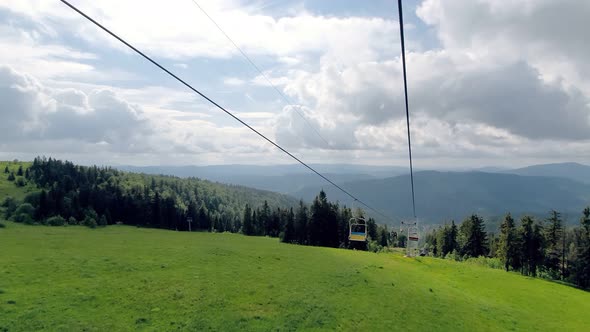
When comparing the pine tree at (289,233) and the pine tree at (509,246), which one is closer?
the pine tree at (509,246)

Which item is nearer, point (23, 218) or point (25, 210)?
point (23, 218)

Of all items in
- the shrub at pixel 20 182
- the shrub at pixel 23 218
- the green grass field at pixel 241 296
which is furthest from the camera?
the shrub at pixel 20 182

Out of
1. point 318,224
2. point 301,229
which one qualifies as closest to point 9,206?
point 301,229

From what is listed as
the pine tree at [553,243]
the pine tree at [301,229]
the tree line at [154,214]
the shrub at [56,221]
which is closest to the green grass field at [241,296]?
the pine tree at [553,243]

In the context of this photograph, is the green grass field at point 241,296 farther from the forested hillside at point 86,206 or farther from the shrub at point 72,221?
the forested hillside at point 86,206

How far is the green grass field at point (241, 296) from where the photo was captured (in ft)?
76.3

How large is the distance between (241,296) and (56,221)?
3943 inches

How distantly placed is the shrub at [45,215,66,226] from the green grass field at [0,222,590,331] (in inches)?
2638

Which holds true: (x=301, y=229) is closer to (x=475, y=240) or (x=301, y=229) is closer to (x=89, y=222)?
(x=475, y=240)

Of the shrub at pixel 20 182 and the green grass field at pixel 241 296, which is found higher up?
the shrub at pixel 20 182

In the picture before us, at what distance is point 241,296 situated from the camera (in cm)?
2878

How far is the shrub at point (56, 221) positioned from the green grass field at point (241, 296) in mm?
67012

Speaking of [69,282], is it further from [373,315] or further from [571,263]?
[571,263]

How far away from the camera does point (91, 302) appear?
966 inches
